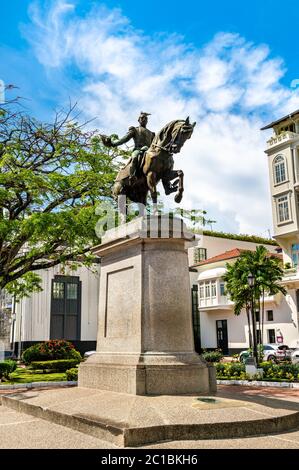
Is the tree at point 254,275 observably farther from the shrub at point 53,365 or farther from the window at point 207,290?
the shrub at point 53,365

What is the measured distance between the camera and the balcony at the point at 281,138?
3978 centimetres

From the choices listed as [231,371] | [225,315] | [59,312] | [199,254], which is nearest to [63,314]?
[59,312]

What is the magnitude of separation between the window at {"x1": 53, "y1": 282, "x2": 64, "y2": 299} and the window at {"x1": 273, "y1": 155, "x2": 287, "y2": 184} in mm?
23816

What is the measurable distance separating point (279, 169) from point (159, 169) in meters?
34.0

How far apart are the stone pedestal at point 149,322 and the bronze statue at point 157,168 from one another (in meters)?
1.04

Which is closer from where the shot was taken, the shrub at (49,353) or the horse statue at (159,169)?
the horse statue at (159,169)


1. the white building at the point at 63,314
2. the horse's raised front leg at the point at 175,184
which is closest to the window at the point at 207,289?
the white building at the point at 63,314

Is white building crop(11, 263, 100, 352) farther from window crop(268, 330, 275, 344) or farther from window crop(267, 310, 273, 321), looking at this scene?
window crop(268, 330, 275, 344)

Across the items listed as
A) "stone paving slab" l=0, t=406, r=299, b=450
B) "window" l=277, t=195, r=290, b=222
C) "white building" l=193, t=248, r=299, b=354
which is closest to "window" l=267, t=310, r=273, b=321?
"white building" l=193, t=248, r=299, b=354

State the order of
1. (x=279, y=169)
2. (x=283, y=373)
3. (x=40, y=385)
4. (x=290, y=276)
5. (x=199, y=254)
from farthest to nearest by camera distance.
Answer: (x=199, y=254) < (x=279, y=169) < (x=290, y=276) < (x=283, y=373) < (x=40, y=385)

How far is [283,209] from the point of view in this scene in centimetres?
4031

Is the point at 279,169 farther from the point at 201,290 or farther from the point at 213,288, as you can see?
the point at 201,290

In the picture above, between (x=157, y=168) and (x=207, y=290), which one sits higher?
(x=207, y=290)
